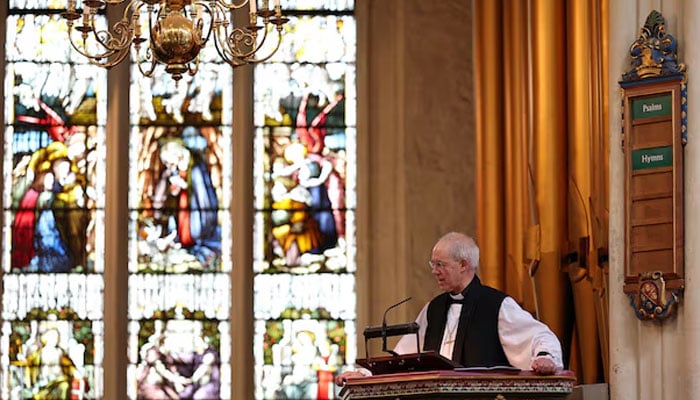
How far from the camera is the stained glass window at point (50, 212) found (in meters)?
11.2

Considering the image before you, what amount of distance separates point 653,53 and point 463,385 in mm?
1821

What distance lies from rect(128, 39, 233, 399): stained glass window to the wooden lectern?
408 centimetres

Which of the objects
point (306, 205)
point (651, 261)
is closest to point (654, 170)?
point (651, 261)

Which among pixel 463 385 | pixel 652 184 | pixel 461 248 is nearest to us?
pixel 463 385

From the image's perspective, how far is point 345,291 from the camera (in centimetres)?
1132

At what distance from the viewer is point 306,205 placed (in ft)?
37.7

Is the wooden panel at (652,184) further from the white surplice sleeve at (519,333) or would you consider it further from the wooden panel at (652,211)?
the white surplice sleeve at (519,333)

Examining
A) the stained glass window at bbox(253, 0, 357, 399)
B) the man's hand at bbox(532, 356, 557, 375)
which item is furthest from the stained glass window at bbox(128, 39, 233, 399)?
the man's hand at bbox(532, 356, 557, 375)

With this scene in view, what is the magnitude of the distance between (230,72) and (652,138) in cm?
434

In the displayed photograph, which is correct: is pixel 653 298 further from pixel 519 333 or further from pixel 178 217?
pixel 178 217

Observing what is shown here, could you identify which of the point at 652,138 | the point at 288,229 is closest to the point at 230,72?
the point at 288,229

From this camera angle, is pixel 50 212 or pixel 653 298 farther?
pixel 50 212

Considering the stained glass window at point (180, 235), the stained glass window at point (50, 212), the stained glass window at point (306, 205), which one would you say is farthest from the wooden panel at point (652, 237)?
the stained glass window at point (50, 212)

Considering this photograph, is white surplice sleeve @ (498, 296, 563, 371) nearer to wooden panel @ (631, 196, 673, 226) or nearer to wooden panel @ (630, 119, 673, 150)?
wooden panel @ (631, 196, 673, 226)
